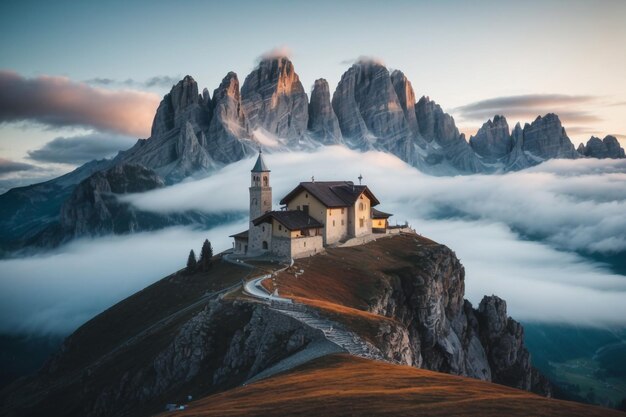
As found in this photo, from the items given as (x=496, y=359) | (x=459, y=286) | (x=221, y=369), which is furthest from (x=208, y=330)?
(x=496, y=359)

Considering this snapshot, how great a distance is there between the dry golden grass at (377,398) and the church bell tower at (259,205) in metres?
52.7

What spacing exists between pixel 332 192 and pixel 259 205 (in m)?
16.5

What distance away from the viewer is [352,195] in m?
103

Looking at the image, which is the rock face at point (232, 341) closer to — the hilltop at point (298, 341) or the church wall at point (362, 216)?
the hilltop at point (298, 341)

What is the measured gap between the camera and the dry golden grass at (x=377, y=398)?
26.2 m

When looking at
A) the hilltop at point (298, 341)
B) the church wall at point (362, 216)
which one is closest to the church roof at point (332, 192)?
the church wall at point (362, 216)

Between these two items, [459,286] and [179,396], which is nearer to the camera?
[179,396]

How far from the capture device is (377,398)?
95.1 feet

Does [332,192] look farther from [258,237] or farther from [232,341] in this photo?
[232,341]

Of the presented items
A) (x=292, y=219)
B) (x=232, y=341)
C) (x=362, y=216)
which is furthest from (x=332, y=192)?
(x=232, y=341)

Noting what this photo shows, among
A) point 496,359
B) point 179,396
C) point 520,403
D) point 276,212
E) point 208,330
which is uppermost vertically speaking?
point 276,212

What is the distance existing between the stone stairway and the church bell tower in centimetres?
3439

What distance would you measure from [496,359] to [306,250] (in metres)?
60.8

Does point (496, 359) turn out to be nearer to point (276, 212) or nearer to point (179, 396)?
point (276, 212)
